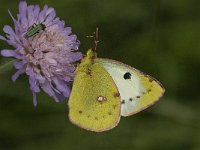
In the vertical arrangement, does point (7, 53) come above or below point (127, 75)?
above

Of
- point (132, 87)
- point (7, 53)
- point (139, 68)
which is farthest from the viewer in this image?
point (139, 68)

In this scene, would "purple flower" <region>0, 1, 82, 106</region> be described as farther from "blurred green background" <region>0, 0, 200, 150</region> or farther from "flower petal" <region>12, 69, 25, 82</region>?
"blurred green background" <region>0, 0, 200, 150</region>

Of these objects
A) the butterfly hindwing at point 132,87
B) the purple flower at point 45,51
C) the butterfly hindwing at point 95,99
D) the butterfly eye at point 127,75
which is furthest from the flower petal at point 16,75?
the butterfly eye at point 127,75

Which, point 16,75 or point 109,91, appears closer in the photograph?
point 16,75

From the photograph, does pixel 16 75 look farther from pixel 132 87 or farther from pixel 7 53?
pixel 132 87

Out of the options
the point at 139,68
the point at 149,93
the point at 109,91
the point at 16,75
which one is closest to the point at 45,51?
the point at 16,75

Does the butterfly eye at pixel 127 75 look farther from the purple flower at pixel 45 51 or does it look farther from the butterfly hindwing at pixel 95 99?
the purple flower at pixel 45 51

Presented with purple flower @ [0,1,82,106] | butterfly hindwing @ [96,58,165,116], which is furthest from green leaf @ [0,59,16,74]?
butterfly hindwing @ [96,58,165,116]
